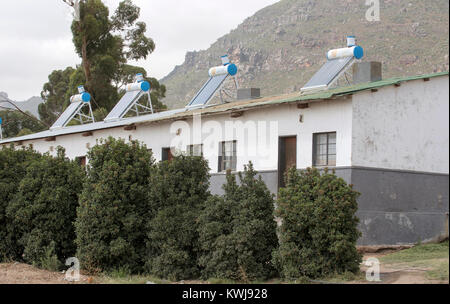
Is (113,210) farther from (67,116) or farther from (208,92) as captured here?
(67,116)

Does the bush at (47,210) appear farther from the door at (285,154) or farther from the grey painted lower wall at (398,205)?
the grey painted lower wall at (398,205)

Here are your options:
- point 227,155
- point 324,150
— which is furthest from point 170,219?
point 227,155

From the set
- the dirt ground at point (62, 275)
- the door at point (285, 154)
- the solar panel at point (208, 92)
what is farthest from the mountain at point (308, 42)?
the dirt ground at point (62, 275)

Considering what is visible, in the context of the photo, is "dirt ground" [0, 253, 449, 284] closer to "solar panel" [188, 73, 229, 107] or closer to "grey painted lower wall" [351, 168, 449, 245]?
"grey painted lower wall" [351, 168, 449, 245]

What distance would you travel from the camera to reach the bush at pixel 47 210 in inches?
599

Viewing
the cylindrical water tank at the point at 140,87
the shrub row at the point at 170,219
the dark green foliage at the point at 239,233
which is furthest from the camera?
the cylindrical water tank at the point at 140,87

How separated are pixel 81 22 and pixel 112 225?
37091 mm

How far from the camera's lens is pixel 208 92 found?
25.8 meters

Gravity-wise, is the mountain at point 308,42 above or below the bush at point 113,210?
above

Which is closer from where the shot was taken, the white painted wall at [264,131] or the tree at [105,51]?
the white painted wall at [264,131]

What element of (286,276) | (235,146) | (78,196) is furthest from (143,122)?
(286,276)

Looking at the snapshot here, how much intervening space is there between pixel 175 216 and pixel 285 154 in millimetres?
6592

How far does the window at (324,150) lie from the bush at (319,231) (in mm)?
5897
